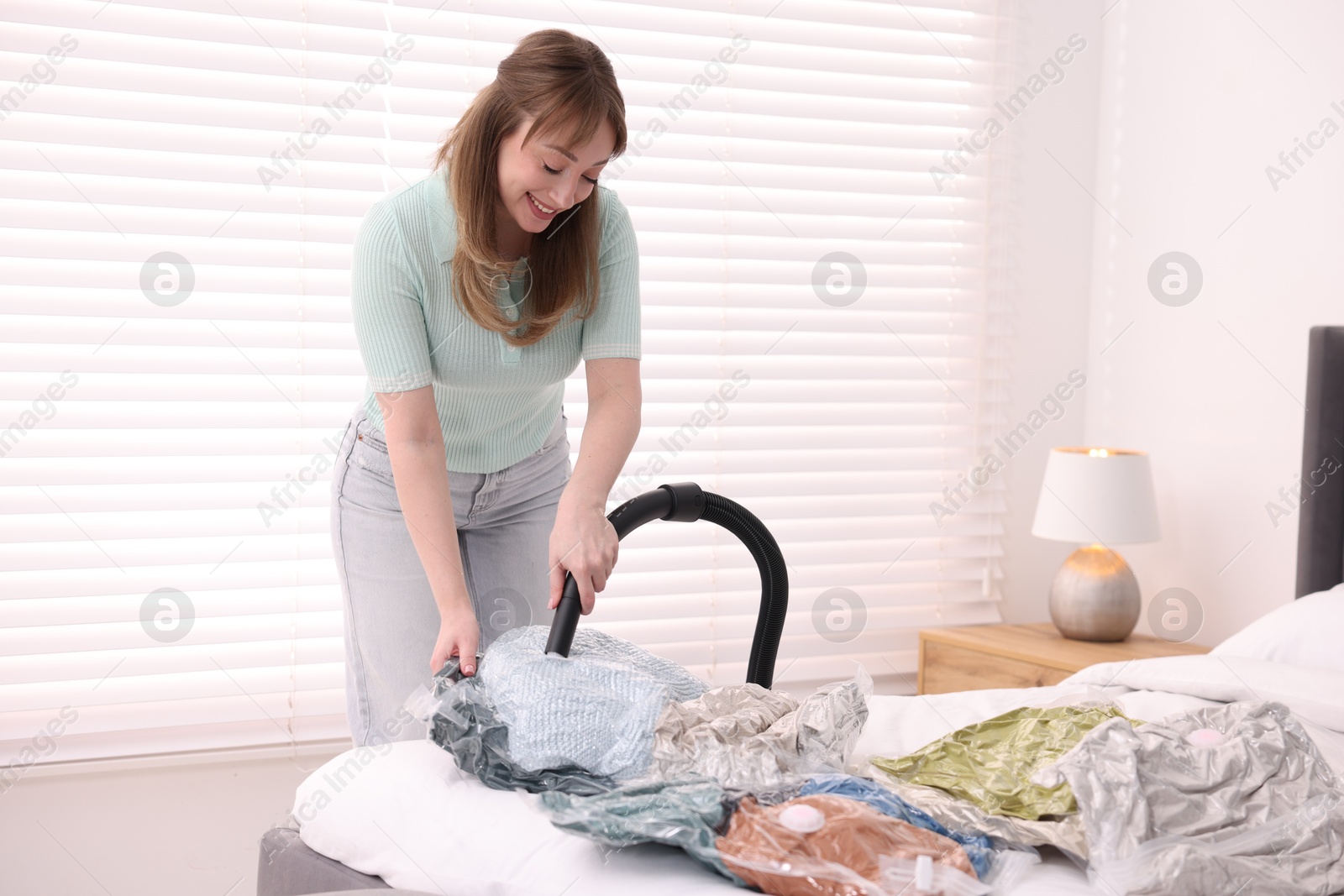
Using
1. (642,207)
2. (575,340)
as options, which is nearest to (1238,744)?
(575,340)

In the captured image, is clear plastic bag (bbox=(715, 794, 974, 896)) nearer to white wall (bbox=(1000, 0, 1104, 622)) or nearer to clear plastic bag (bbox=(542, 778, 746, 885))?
clear plastic bag (bbox=(542, 778, 746, 885))

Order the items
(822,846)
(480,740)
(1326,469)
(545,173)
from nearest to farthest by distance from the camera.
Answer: (822,846)
(480,740)
(545,173)
(1326,469)

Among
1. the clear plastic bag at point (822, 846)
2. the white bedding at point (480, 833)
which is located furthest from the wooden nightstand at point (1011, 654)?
the clear plastic bag at point (822, 846)

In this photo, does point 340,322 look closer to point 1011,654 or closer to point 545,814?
point 545,814

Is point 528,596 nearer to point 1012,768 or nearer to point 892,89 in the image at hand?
point 1012,768

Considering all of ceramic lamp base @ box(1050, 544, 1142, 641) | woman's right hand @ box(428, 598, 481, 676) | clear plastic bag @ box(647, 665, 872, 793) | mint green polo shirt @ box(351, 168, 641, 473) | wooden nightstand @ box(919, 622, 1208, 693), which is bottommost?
wooden nightstand @ box(919, 622, 1208, 693)

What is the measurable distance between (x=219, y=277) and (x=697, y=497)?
1.54 m

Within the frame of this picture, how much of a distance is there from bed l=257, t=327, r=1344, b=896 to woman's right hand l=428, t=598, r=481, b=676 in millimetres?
107

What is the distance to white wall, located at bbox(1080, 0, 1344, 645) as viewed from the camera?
257 cm

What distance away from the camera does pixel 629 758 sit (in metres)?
1.17

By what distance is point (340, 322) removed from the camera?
2.51m

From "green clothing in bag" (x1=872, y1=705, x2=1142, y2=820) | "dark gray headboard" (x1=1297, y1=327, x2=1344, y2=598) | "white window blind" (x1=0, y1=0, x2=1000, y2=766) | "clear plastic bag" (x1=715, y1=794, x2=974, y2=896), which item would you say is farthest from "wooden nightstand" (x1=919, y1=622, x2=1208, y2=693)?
"clear plastic bag" (x1=715, y1=794, x2=974, y2=896)

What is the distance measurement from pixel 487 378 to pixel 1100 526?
1724 millimetres

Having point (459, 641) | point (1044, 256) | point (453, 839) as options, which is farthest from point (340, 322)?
point (1044, 256)
